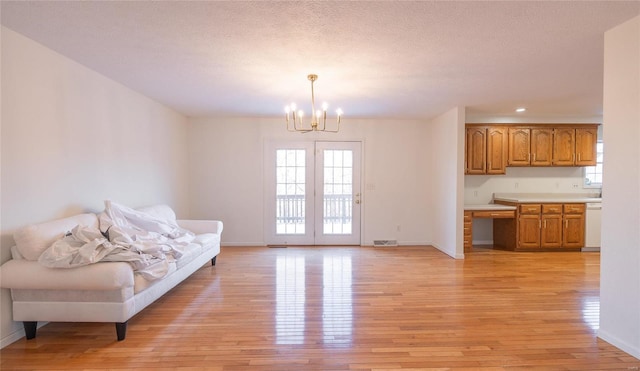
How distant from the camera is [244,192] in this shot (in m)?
5.82

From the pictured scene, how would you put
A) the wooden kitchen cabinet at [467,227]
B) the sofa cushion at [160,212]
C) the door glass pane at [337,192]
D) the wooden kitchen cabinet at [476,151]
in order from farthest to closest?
the door glass pane at [337,192], the wooden kitchen cabinet at [476,151], the wooden kitchen cabinet at [467,227], the sofa cushion at [160,212]

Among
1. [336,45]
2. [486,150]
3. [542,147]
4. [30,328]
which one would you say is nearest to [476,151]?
[486,150]

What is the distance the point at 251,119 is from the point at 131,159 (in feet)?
7.64

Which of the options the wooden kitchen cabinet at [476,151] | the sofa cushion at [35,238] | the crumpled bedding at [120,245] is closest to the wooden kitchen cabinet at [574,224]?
the wooden kitchen cabinet at [476,151]

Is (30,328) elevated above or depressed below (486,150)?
below

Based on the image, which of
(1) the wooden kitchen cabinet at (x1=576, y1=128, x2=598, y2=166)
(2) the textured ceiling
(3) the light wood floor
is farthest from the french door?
(1) the wooden kitchen cabinet at (x1=576, y1=128, x2=598, y2=166)

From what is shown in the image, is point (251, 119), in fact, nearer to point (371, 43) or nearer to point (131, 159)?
point (131, 159)

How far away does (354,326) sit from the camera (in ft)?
8.79

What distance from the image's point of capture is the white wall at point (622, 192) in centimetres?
219

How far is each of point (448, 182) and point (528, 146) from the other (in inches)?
70.6

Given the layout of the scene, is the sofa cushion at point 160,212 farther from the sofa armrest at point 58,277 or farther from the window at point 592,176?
the window at point 592,176

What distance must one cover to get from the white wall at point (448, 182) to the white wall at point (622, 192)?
96.8 inches

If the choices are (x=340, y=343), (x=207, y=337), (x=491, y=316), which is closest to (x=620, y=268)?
(x=491, y=316)

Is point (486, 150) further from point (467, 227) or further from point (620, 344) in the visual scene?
point (620, 344)
